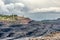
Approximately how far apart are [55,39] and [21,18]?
59.2 meters

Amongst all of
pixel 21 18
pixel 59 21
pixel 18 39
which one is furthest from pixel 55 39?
pixel 21 18

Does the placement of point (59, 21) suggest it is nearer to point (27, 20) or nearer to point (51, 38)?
point (27, 20)

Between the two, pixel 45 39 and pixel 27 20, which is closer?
pixel 45 39

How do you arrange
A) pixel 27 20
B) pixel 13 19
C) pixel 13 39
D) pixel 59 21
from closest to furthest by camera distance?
pixel 13 39
pixel 59 21
pixel 27 20
pixel 13 19

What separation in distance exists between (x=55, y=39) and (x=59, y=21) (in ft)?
131

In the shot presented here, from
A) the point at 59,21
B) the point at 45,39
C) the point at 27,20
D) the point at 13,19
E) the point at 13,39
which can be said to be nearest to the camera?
the point at 45,39

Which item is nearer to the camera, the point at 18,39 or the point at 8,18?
the point at 18,39

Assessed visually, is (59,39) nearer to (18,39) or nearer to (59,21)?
(18,39)

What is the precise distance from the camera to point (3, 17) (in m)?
93.6

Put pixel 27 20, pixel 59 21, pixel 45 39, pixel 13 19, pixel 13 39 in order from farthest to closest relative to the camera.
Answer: pixel 13 19
pixel 27 20
pixel 59 21
pixel 13 39
pixel 45 39

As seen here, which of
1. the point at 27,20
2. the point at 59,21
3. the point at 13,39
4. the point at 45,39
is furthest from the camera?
the point at 27,20

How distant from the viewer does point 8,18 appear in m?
91.3

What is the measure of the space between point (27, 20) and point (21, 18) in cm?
835

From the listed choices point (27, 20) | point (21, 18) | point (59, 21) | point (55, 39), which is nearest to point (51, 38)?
point (55, 39)
